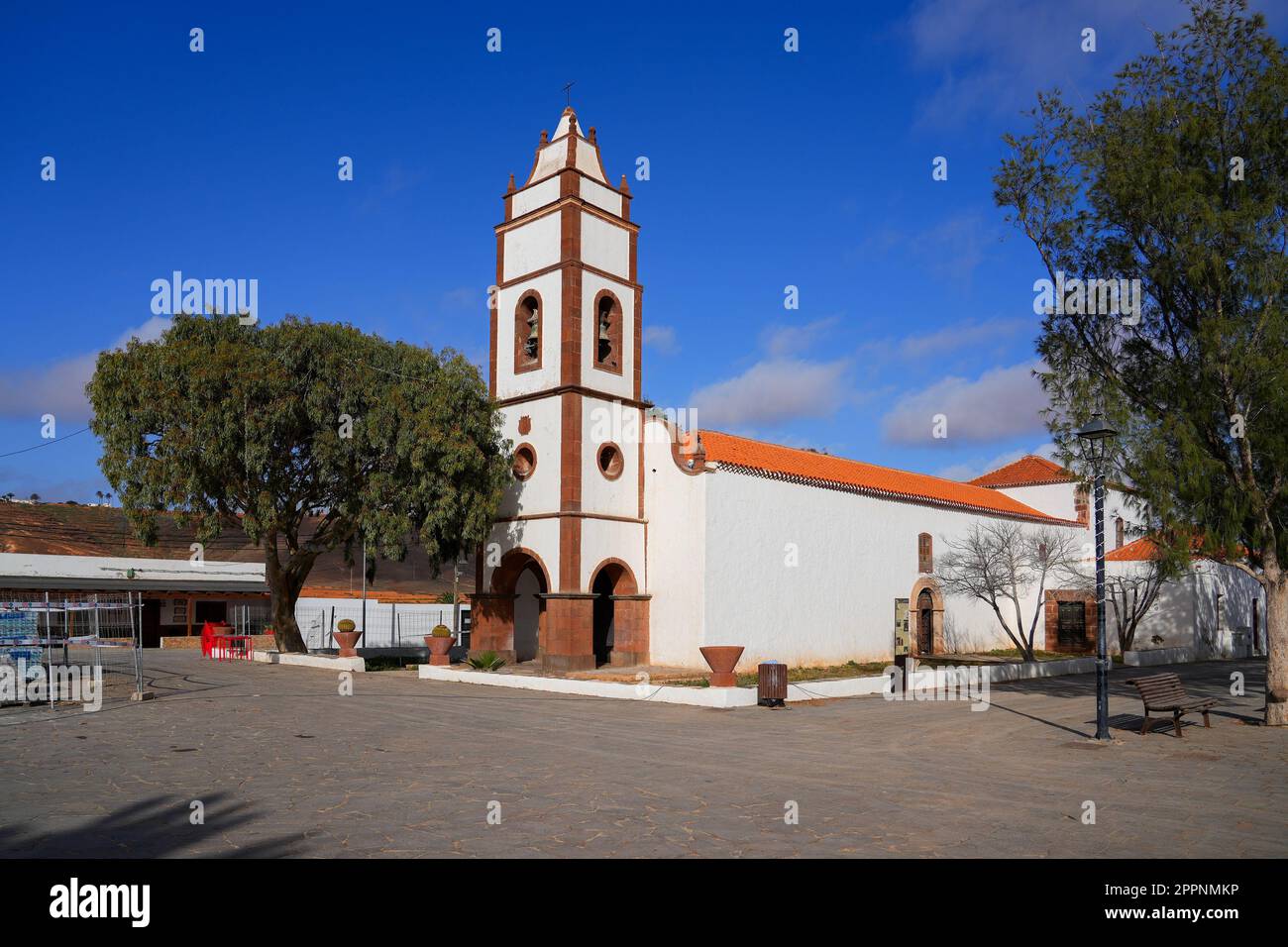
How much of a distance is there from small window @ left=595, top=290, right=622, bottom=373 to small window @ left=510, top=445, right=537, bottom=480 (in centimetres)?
326

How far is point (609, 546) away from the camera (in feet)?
82.8

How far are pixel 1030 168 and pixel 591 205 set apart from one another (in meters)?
13.1

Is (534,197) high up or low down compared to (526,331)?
up

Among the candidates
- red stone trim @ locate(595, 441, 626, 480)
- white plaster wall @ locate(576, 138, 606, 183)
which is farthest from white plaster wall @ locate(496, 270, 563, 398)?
white plaster wall @ locate(576, 138, 606, 183)

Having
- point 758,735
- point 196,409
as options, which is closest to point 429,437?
point 196,409

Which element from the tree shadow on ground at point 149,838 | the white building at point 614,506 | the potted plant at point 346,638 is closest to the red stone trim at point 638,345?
the white building at point 614,506

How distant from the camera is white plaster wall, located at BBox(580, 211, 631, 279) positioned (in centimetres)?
2627

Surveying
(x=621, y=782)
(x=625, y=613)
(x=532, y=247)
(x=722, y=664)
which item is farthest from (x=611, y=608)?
(x=621, y=782)

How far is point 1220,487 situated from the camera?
14758 millimetres

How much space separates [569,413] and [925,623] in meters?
15.2

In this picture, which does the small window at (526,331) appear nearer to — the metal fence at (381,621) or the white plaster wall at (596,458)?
the white plaster wall at (596,458)

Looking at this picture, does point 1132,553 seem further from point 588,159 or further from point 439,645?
point 439,645

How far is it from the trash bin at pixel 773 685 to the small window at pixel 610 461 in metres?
9.32

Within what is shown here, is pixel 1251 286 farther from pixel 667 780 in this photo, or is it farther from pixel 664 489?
pixel 664 489
